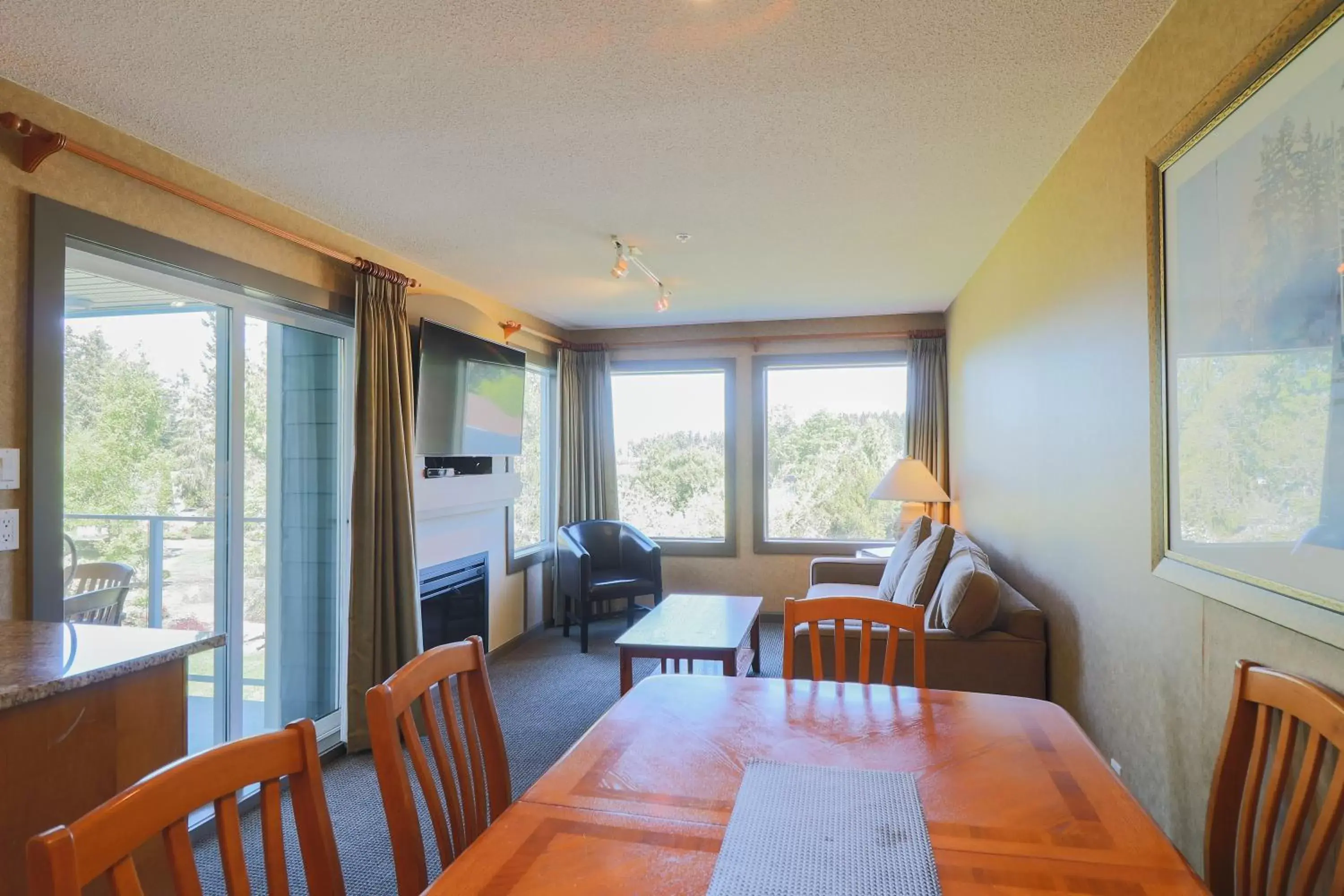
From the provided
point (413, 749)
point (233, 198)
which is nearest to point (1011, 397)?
point (413, 749)

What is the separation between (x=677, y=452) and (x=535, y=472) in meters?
1.17

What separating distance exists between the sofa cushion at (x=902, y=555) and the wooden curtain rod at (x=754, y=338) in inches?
67.0

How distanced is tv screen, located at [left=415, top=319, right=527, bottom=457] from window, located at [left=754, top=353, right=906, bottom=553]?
199 cm

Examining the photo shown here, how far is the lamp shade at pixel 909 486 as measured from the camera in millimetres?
4629

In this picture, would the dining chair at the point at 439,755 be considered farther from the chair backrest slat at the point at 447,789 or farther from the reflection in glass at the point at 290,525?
the reflection in glass at the point at 290,525

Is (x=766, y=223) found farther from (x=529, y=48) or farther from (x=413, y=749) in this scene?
(x=413, y=749)

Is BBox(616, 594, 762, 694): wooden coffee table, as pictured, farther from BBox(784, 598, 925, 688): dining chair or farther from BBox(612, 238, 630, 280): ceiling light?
BBox(612, 238, 630, 280): ceiling light

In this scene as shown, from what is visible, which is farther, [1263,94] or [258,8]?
[258,8]

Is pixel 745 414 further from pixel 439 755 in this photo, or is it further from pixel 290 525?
pixel 439 755

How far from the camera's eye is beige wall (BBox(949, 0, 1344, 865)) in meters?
1.56

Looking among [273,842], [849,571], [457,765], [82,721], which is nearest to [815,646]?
[457,765]

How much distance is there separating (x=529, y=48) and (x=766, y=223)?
1603mm

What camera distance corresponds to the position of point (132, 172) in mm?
2248

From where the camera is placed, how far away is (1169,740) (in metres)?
1.77
